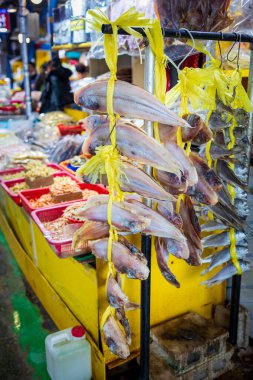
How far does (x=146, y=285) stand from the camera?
2037 mm

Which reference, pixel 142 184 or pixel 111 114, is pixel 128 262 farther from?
pixel 111 114

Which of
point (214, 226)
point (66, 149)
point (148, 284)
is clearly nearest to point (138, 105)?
point (148, 284)

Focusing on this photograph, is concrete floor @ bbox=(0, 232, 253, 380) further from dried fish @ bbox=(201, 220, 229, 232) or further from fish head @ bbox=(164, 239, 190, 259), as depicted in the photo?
fish head @ bbox=(164, 239, 190, 259)

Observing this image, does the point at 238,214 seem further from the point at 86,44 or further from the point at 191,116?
the point at 86,44

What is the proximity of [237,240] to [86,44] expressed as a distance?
3780mm

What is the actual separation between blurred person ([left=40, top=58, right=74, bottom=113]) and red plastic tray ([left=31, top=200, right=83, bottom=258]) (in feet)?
16.1

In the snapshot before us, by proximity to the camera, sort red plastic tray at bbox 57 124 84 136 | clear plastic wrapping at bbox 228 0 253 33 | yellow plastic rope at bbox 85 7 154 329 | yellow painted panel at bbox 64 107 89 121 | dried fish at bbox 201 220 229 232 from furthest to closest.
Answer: yellow painted panel at bbox 64 107 89 121 < red plastic tray at bbox 57 124 84 136 < clear plastic wrapping at bbox 228 0 253 33 < dried fish at bbox 201 220 229 232 < yellow plastic rope at bbox 85 7 154 329

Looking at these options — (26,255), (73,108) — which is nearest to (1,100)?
(73,108)

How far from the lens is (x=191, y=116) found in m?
1.74

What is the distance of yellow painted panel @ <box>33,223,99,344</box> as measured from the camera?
2615 mm

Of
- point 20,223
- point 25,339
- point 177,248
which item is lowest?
point 25,339

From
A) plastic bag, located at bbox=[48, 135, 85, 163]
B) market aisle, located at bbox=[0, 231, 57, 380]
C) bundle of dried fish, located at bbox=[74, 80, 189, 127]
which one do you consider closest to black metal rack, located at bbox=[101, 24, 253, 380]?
bundle of dried fish, located at bbox=[74, 80, 189, 127]

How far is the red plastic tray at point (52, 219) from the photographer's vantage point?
2531mm

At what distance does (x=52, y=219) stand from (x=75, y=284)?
633 millimetres
